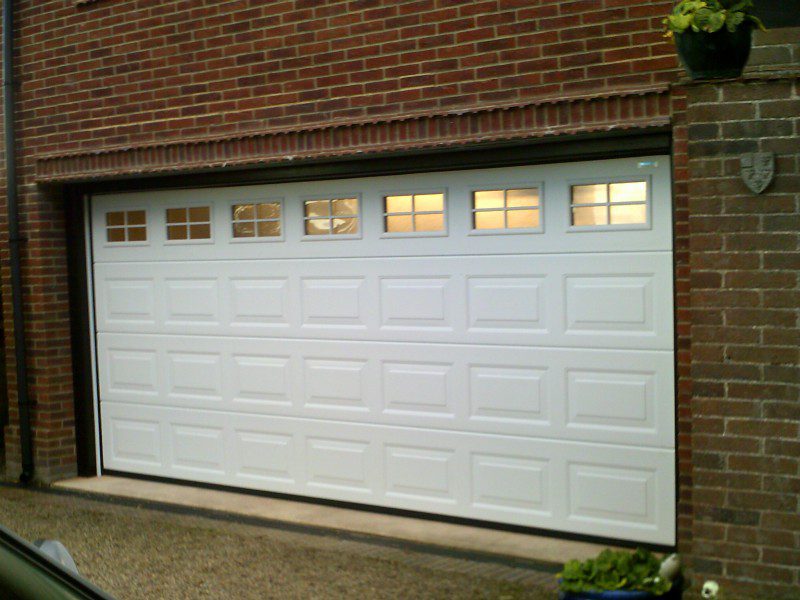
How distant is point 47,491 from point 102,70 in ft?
11.3

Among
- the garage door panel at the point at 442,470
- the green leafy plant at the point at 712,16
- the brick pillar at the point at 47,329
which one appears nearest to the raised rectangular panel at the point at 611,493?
the garage door panel at the point at 442,470

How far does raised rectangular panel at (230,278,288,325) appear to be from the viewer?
→ 7871 millimetres

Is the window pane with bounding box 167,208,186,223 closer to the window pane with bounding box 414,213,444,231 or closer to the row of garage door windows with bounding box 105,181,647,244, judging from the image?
the row of garage door windows with bounding box 105,181,647,244

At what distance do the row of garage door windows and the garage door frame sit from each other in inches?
7.8

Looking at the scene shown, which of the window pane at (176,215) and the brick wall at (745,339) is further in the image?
the window pane at (176,215)

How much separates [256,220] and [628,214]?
2911mm

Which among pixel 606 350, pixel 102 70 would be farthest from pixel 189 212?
pixel 606 350

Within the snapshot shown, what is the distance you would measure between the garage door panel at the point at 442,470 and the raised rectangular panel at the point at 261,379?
0.53ft

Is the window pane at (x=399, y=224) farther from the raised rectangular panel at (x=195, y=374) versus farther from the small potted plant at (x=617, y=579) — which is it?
the small potted plant at (x=617, y=579)

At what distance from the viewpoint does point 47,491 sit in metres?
8.73

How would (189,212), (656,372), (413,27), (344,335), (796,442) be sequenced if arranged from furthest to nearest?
(189,212)
(344,335)
(413,27)
(656,372)
(796,442)

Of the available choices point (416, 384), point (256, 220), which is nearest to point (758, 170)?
point (416, 384)

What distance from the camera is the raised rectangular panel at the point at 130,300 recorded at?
28.3 feet

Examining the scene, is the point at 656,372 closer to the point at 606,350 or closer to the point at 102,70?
the point at 606,350
